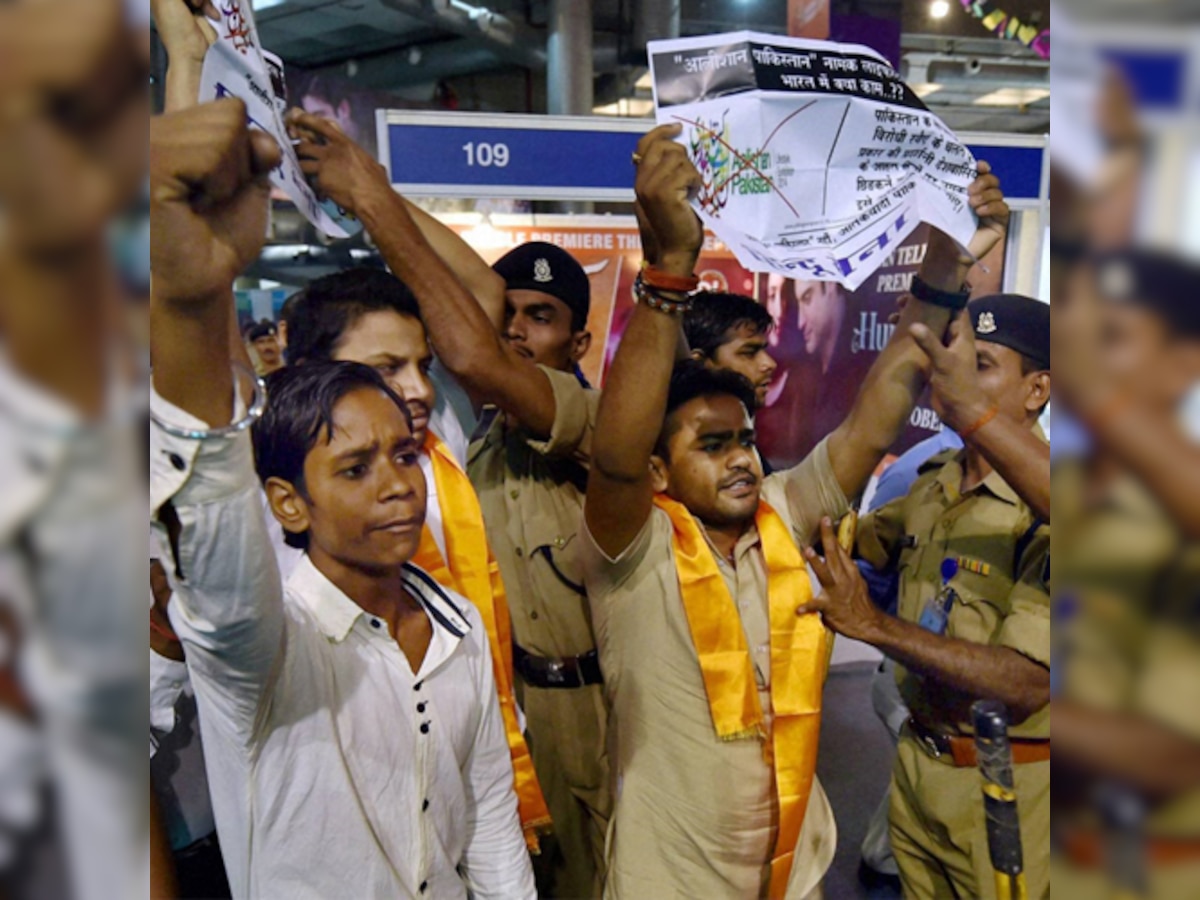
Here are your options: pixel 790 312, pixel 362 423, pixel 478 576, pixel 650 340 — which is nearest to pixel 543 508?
pixel 478 576

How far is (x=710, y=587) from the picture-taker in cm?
141

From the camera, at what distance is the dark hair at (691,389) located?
150 cm

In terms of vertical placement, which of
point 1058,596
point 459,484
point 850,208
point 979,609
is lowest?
point 979,609

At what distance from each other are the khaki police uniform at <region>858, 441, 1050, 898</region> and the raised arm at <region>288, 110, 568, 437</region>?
915 millimetres

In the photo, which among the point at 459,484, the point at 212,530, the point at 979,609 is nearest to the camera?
the point at 212,530

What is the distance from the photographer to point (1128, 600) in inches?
14.5

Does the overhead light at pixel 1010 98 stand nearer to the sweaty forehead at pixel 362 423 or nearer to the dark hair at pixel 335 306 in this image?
the dark hair at pixel 335 306

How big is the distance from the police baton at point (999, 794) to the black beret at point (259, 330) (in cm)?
214

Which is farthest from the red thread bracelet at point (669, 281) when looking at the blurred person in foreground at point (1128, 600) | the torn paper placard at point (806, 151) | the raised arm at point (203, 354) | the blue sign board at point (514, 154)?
the blue sign board at point (514, 154)

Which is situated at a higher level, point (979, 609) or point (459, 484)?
point (459, 484)

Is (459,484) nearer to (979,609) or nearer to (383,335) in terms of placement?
(383,335)

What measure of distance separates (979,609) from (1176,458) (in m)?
1.39

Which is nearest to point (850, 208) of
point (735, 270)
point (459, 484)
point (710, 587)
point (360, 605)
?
point (710, 587)

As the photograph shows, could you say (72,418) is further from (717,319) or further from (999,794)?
(717,319)
